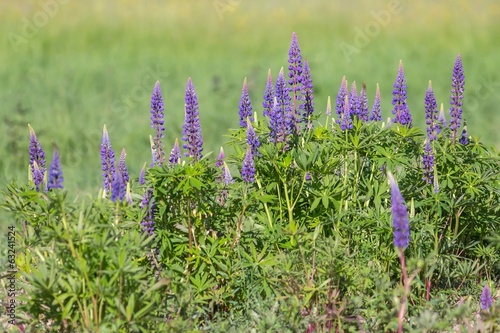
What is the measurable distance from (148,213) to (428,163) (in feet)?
5.38

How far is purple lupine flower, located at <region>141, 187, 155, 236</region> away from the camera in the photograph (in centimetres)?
450

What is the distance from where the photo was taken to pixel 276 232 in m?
4.58

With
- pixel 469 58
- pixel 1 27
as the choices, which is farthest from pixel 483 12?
pixel 1 27

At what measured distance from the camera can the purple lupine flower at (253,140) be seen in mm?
4688

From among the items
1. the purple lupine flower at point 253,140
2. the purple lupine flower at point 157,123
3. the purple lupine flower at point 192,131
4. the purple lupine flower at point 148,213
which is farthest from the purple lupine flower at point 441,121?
the purple lupine flower at point 148,213

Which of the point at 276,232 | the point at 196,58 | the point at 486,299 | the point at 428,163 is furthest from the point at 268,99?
the point at 196,58

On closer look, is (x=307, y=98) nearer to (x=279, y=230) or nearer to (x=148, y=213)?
(x=279, y=230)

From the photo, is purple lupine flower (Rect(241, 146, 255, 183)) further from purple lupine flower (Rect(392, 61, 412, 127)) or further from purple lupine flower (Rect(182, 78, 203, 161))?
purple lupine flower (Rect(392, 61, 412, 127))

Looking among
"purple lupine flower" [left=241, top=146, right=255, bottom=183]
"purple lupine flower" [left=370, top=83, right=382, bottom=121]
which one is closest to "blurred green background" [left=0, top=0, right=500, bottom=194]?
"purple lupine flower" [left=370, top=83, right=382, bottom=121]

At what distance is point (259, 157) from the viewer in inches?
194

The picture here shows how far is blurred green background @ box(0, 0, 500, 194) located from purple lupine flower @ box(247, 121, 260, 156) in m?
3.91

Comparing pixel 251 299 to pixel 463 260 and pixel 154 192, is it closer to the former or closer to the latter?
pixel 154 192

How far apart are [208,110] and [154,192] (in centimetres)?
652

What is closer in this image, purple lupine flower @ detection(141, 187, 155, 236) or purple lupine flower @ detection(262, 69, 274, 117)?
purple lupine flower @ detection(141, 187, 155, 236)
